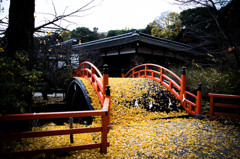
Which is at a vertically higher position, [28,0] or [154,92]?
[28,0]

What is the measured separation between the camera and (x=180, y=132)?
463 centimetres

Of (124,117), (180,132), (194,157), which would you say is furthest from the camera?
(124,117)

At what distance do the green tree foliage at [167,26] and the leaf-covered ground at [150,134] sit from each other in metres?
22.8

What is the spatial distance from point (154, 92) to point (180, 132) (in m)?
2.97

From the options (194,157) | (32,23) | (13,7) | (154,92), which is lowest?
(194,157)

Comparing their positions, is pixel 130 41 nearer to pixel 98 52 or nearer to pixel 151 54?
pixel 151 54

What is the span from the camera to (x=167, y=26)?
93.9 feet

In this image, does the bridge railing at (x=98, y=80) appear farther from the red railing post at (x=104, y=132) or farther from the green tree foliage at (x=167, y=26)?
the green tree foliage at (x=167, y=26)

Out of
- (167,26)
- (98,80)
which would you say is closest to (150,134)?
(98,80)

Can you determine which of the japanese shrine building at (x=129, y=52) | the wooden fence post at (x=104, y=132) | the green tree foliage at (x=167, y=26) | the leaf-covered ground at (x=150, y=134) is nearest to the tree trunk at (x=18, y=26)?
the leaf-covered ground at (x=150, y=134)

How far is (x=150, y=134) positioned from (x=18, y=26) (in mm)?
4719

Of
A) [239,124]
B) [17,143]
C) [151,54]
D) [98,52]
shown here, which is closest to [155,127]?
[239,124]

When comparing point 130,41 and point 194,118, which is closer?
point 194,118

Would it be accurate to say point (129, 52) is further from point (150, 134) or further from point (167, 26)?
point (167, 26)
